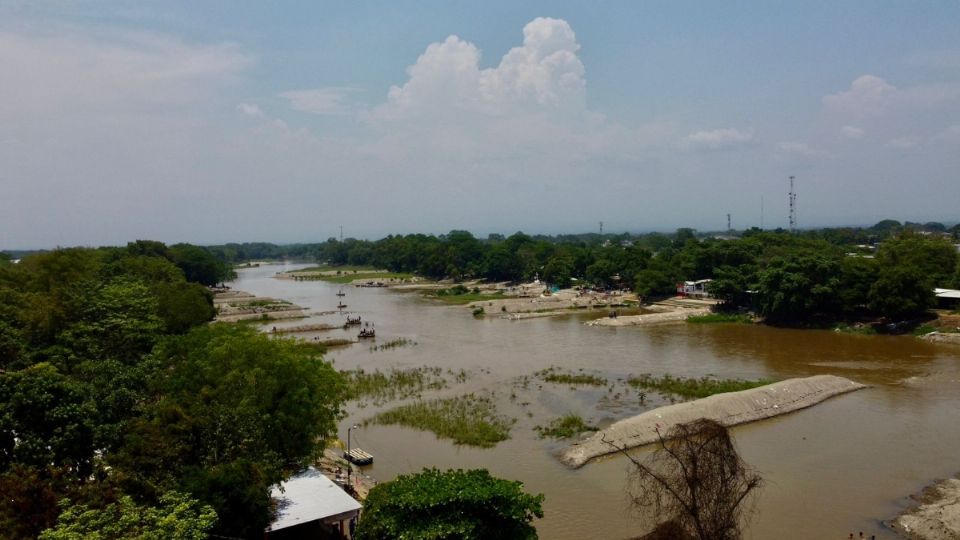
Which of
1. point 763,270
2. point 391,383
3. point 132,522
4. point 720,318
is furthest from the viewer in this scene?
point 720,318

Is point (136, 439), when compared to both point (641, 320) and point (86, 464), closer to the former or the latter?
point (86, 464)

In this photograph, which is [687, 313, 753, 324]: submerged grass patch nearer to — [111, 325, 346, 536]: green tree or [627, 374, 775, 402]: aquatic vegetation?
[627, 374, 775, 402]: aquatic vegetation

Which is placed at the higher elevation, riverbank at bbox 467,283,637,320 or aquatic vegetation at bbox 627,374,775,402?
riverbank at bbox 467,283,637,320

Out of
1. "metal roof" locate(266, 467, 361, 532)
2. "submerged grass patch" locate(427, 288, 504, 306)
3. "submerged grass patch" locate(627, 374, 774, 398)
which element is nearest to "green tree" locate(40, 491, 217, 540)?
"metal roof" locate(266, 467, 361, 532)

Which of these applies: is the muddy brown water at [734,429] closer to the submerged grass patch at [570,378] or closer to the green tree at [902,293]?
the submerged grass patch at [570,378]

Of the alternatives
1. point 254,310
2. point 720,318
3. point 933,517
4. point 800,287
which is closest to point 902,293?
point 800,287

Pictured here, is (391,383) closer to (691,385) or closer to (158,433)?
(691,385)
